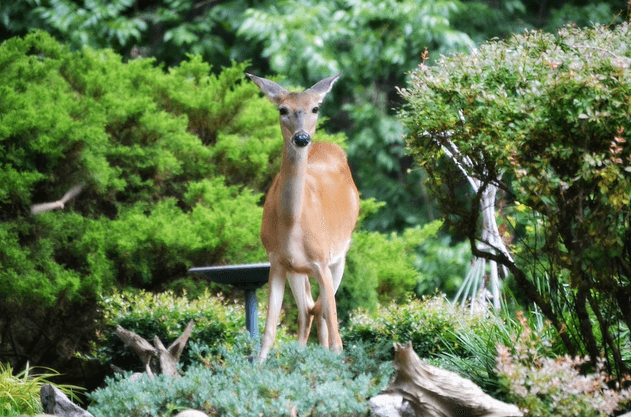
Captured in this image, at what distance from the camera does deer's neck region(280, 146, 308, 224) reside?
16.5ft

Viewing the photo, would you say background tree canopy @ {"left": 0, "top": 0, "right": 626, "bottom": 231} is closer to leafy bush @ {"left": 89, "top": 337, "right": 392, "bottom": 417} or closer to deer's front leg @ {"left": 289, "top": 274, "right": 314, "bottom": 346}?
deer's front leg @ {"left": 289, "top": 274, "right": 314, "bottom": 346}

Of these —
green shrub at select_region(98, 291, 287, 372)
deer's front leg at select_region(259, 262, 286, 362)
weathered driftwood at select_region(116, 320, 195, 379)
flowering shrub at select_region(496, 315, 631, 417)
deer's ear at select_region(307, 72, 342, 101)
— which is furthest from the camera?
green shrub at select_region(98, 291, 287, 372)

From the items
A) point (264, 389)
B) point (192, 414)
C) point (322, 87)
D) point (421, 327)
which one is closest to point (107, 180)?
point (421, 327)

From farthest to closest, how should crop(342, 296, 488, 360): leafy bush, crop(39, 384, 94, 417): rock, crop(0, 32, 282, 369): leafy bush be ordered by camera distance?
crop(0, 32, 282, 369): leafy bush, crop(342, 296, 488, 360): leafy bush, crop(39, 384, 94, 417): rock

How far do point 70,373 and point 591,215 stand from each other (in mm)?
5742

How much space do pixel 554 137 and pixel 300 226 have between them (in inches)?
67.9

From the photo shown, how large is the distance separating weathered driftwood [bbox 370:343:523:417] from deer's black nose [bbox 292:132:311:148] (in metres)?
1.44

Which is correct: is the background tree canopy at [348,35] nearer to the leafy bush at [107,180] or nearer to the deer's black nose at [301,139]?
the leafy bush at [107,180]

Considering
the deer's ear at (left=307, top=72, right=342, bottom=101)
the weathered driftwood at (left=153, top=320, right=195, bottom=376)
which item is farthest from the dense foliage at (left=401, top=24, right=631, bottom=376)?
the weathered driftwood at (left=153, top=320, right=195, bottom=376)

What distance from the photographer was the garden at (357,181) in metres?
4.20

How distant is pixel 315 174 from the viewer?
231 inches

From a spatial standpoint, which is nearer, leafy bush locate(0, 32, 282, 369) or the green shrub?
the green shrub

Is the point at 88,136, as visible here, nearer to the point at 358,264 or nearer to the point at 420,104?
the point at 358,264

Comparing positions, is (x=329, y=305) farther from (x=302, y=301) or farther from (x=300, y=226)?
(x=300, y=226)
